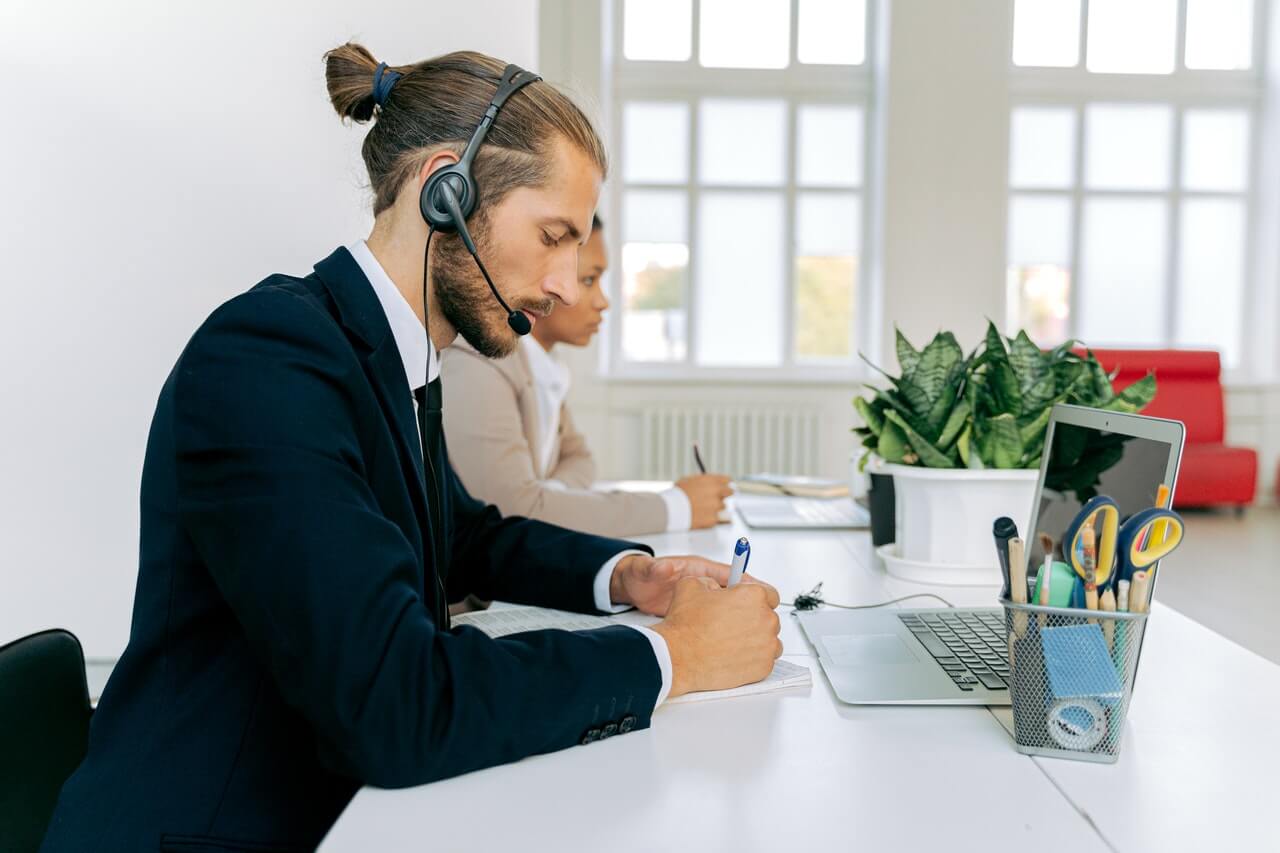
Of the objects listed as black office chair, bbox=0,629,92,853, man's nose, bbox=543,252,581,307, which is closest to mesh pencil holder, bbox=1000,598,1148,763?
man's nose, bbox=543,252,581,307

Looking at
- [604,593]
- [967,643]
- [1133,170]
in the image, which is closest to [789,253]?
[1133,170]

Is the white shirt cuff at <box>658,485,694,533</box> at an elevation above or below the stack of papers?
above

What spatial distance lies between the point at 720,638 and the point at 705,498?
1.09m

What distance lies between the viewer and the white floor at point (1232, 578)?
3846mm

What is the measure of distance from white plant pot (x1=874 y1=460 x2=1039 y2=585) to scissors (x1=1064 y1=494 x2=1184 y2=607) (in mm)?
670

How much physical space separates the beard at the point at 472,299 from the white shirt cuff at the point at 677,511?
908 millimetres

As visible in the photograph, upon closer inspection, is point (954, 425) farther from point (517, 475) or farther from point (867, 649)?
point (517, 475)

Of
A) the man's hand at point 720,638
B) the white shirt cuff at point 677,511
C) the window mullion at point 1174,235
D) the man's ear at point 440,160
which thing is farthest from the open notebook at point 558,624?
the window mullion at point 1174,235

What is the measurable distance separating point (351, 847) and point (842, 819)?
1.11 feet

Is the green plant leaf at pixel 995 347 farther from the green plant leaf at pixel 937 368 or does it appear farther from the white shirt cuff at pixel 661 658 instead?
the white shirt cuff at pixel 661 658

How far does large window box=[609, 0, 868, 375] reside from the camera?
637 cm

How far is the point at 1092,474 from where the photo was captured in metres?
1.16

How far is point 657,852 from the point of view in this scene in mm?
683

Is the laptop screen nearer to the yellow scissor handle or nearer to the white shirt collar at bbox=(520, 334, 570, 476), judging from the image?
the yellow scissor handle
